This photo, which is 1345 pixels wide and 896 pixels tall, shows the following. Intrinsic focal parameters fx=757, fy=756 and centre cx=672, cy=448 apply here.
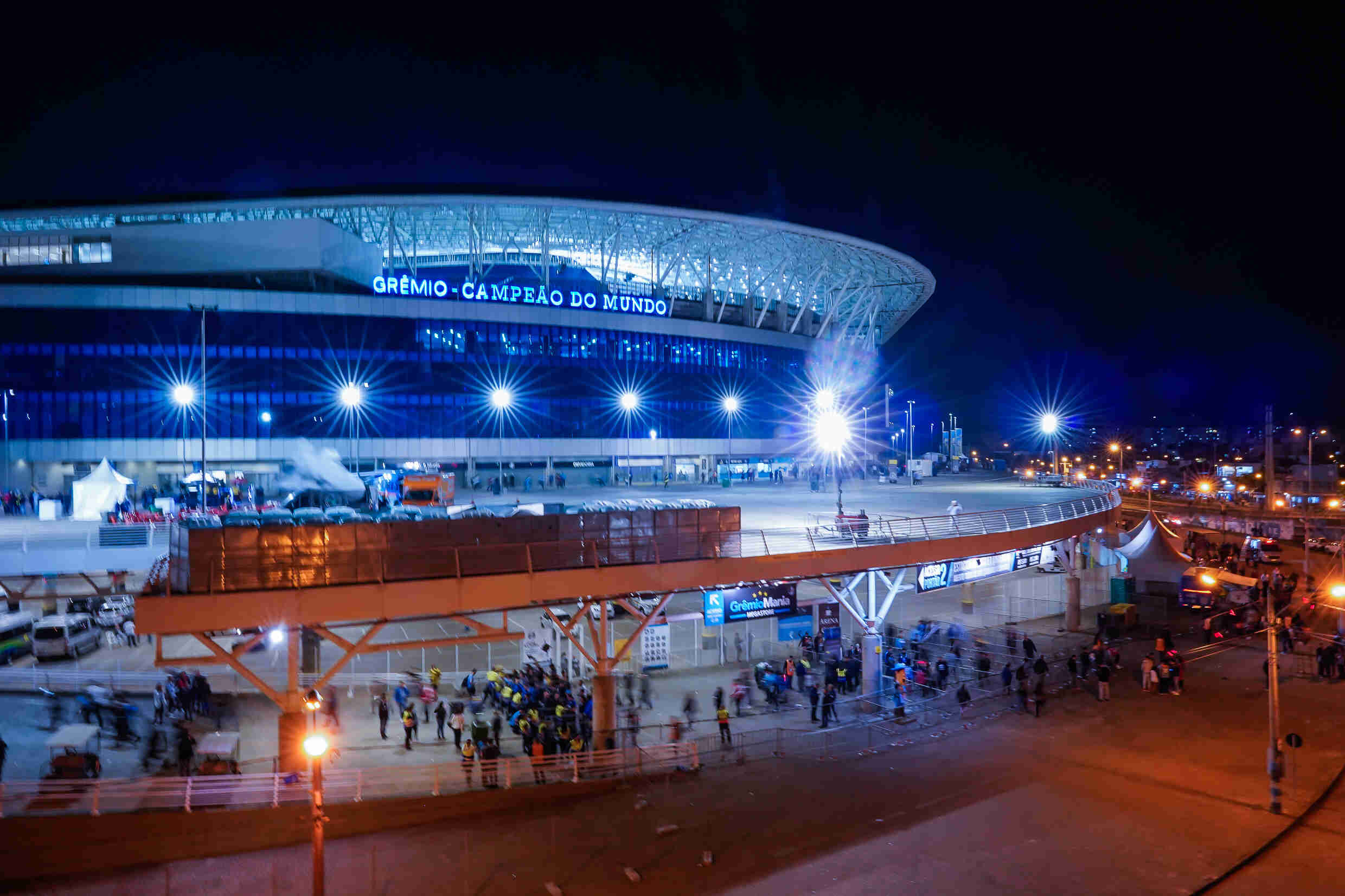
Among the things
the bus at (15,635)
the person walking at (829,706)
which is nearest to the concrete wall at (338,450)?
the bus at (15,635)

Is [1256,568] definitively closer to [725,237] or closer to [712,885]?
[712,885]

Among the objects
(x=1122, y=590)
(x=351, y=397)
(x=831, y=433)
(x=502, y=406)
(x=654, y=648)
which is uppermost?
(x=351, y=397)

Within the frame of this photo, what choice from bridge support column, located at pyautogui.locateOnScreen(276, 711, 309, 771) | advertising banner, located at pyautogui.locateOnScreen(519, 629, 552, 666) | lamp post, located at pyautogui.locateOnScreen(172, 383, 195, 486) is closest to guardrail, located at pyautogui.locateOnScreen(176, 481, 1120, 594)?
bridge support column, located at pyautogui.locateOnScreen(276, 711, 309, 771)

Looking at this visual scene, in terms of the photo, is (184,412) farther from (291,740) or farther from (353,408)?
(291,740)

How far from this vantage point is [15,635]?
23.2m

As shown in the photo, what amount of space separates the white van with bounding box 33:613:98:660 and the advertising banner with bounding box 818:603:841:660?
2288 cm

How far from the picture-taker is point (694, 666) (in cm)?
2412

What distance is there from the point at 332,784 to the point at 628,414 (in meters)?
52.6

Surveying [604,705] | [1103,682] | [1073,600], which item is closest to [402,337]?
[604,705]

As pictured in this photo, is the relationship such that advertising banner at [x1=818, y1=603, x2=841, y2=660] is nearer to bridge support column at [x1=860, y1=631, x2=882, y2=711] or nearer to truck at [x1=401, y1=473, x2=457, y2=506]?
bridge support column at [x1=860, y1=631, x2=882, y2=711]

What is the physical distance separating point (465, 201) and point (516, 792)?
52539 millimetres

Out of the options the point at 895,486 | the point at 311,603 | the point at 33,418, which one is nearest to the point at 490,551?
the point at 311,603

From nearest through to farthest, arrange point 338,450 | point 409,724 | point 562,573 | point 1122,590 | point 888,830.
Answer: point 888,830 → point 562,573 → point 409,724 → point 1122,590 → point 338,450

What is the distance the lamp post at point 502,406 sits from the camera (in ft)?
187
